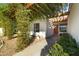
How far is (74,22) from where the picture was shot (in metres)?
3.03

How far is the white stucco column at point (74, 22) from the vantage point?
118 inches

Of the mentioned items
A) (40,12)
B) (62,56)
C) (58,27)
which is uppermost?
(40,12)

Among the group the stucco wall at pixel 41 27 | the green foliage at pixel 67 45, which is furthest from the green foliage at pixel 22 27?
the green foliage at pixel 67 45

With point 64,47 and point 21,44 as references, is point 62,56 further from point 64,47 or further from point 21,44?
point 21,44

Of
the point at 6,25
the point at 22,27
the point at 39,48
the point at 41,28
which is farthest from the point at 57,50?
the point at 6,25

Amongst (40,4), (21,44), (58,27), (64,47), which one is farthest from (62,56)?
(40,4)

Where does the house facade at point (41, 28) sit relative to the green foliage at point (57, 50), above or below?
above

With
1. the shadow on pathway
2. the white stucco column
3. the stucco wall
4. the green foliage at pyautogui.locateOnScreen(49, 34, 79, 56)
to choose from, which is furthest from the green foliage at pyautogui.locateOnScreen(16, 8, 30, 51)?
the white stucco column

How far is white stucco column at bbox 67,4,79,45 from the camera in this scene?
2989 millimetres

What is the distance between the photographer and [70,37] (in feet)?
9.83

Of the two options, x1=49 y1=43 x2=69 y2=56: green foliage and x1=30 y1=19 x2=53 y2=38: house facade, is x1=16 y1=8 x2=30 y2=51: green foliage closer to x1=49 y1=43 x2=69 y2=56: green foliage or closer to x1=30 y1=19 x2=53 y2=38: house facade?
x1=30 y1=19 x2=53 y2=38: house facade

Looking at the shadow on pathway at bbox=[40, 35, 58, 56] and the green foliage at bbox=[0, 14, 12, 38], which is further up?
the green foliage at bbox=[0, 14, 12, 38]

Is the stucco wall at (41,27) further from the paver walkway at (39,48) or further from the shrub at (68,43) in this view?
the shrub at (68,43)

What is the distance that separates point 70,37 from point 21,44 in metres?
0.69
